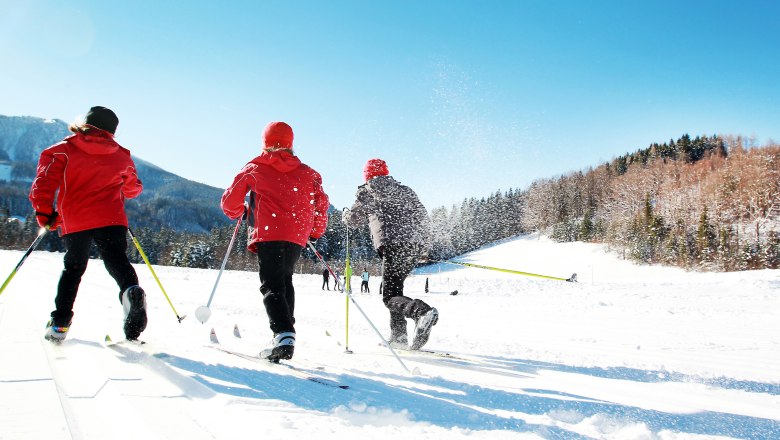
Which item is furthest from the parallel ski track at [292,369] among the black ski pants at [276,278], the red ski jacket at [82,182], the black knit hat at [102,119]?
the black knit hat at [102,119]

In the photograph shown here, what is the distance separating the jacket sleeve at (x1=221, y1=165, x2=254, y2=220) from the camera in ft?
10.4

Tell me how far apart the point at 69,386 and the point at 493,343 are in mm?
4435

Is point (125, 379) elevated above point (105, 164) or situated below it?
below

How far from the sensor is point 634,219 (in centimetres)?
5362

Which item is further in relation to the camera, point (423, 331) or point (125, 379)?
point (423, 331)

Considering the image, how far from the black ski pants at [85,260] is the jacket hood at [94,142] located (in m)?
0.58

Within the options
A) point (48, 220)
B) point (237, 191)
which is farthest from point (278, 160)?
point (48, 220)

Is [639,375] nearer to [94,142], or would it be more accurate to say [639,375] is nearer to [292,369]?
[292,369]

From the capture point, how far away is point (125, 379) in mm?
2027

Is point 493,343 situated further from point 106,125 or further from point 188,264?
point 188,264

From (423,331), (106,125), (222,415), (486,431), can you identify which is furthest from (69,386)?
(423,331)

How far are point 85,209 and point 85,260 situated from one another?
40 cm

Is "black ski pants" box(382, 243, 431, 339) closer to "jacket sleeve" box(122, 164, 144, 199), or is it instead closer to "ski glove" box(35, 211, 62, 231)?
"jacket sleeve" box(122, 164, 144, 199)

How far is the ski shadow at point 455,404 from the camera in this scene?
76.6 inches
